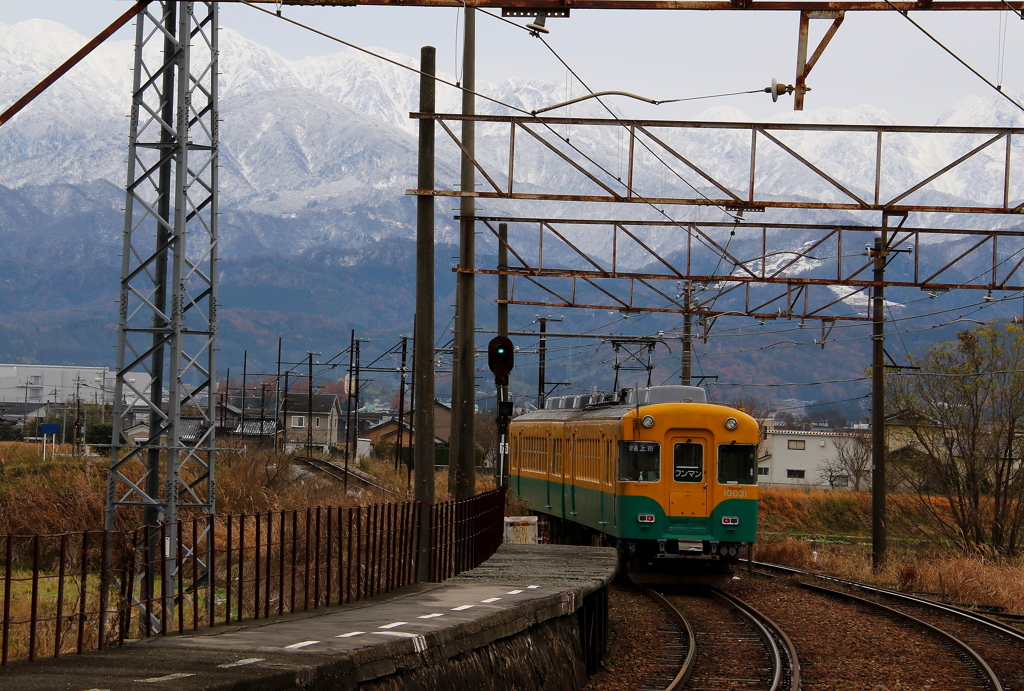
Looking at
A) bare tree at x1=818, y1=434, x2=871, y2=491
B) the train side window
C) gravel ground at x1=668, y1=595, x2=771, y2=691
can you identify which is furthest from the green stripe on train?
bare tree at x1=818, y1=434, x2=871, y2=491

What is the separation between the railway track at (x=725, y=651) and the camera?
11992 millimetres

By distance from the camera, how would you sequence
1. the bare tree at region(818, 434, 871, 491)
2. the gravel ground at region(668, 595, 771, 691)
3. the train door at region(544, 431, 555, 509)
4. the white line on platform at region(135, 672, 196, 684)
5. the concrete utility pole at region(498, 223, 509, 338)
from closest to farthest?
the white line on platform at region(135, 672, 196, 684), the gravel ground at region(668, 595, 771, 691), the concrete utility pole at region(498, 223, 509, 338), the train door at region(544, 431, 555, 509), the bare tree at region(818, 434, 871, 491)

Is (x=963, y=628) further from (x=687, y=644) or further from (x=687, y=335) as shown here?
(x=687, y=335)

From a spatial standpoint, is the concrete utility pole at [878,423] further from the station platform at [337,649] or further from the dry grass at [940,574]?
the station platform at [337,649]

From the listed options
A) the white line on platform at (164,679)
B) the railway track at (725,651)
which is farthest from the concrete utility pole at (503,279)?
the white line on platform at (164,679)

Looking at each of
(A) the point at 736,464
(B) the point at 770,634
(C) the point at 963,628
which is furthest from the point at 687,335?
(B) the point at 770,634

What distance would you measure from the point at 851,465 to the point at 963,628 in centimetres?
6476

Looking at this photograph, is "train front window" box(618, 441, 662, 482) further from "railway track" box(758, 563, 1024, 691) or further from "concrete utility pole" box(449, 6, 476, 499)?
"railway track" box(758, 563, 1024, 691)

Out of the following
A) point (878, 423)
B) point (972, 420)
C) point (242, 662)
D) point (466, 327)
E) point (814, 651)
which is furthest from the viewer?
point (972, 420)

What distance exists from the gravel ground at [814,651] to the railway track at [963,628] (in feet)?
0.44

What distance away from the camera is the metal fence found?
8.16m

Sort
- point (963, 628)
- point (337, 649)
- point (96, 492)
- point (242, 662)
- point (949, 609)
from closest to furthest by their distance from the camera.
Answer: point (242, 662) < point (337, 649) < point (963, 628) < point (949, 609) < point (96, 492)

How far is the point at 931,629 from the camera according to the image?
15375mm

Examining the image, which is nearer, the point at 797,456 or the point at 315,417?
the point at 797,456
